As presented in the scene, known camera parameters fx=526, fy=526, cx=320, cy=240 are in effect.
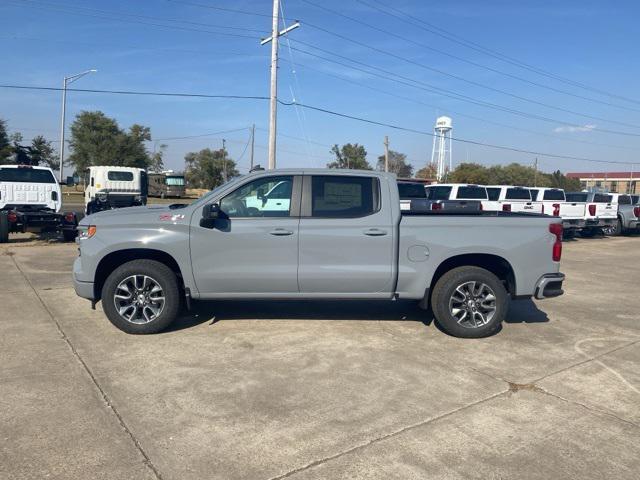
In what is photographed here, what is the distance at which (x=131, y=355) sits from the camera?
512 centimetres

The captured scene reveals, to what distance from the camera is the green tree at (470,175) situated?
73.1m

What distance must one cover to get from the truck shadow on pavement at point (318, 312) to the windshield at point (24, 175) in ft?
30.0

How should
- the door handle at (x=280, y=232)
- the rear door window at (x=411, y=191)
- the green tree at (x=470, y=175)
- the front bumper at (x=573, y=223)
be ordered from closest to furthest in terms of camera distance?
the door handle at (x=280, y=232)
the rear door window at (x=411, y=191)
the front bumper at (x=573, y=223)
the green tree at (x=470, y=175)

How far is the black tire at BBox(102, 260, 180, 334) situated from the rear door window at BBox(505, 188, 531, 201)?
15.2 m

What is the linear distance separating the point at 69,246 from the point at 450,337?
1072 cm

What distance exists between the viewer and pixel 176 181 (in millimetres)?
51469

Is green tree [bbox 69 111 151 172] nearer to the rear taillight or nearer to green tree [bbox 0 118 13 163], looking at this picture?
green tree [bbox 0 118 13 163]

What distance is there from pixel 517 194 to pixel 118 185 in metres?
15.6

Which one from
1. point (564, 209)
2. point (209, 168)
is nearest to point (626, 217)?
point (564, 209)

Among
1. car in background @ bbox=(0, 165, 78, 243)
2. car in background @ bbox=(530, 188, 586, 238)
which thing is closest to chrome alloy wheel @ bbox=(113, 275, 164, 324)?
car in background @ bbox=(0, 165, 78, 243)

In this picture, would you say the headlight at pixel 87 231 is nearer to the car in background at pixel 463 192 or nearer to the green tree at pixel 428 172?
the car in background at pixel 463 192

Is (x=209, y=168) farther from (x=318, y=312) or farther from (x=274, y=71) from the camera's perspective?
(x=318, y=312)

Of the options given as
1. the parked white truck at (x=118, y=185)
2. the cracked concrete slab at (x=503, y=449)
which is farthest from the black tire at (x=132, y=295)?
the parked white truck at (x=118, y=185)

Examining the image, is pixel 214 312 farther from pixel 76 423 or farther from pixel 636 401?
pixel 636 401
